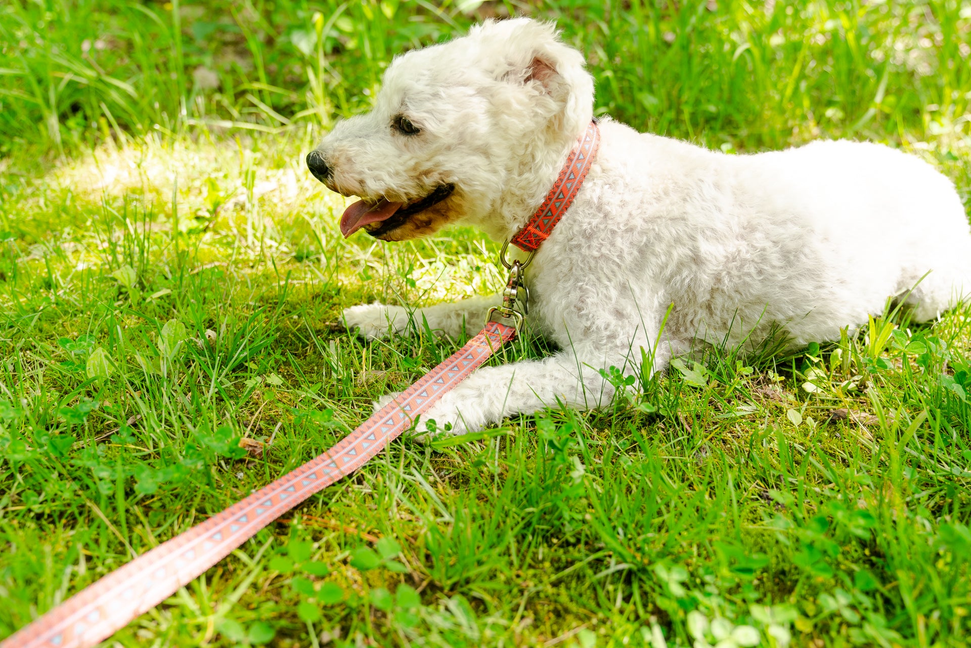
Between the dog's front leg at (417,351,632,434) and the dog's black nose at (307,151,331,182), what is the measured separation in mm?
957

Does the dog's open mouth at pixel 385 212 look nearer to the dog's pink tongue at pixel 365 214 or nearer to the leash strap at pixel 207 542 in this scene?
the dog's pink tongue at pixel 365 214

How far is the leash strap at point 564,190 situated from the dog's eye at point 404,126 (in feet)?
1.83

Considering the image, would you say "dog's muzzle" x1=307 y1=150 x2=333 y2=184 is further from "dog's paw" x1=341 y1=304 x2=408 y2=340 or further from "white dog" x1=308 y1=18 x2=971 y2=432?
"dog's paw" x1=341 y1=304 x2=408 y2=340

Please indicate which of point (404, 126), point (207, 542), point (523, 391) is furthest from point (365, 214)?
point (207, 542)

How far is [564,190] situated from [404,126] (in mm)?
659

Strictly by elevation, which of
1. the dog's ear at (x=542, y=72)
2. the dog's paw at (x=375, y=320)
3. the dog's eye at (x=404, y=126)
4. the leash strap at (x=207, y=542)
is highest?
the dog's ear at (x=542, y=72)

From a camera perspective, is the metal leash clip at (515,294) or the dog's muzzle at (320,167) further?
the metal leash clip at (515,294)

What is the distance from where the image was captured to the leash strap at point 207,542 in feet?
4.75

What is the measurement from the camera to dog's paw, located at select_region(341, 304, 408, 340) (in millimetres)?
2896

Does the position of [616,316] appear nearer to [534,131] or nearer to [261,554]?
[534,131]

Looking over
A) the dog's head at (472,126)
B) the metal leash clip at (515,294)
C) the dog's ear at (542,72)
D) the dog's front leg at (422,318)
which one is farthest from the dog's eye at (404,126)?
the dog's front leg at (422,318)

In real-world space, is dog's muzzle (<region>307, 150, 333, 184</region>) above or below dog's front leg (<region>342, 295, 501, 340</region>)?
above


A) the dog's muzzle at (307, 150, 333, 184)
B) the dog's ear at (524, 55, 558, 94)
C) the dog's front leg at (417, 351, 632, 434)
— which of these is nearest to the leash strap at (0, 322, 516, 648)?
the dog's front leg at (417, 351, 632, 434)

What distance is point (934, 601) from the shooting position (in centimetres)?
170
